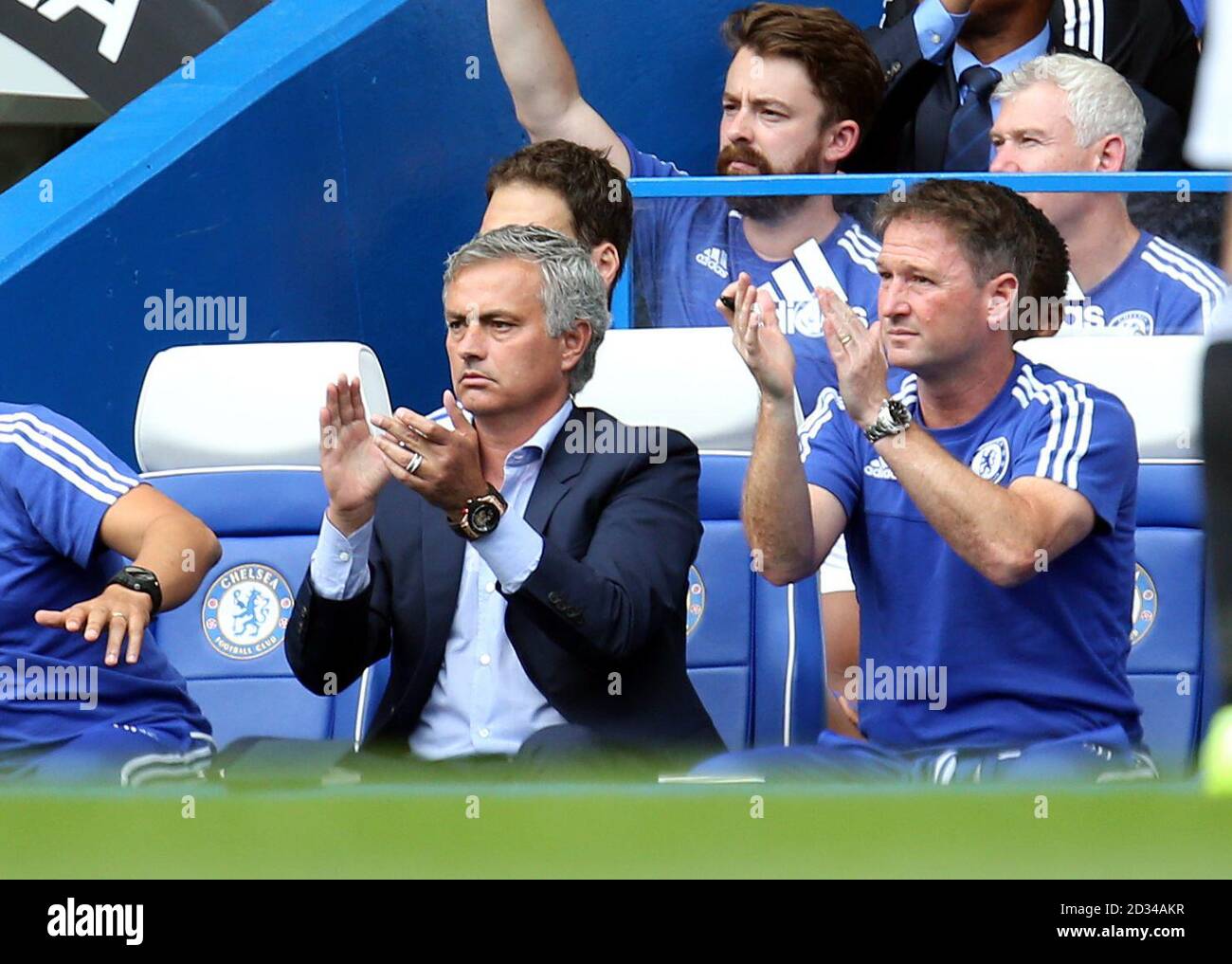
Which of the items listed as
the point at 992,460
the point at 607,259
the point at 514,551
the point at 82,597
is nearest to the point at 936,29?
→ the point at 607,259

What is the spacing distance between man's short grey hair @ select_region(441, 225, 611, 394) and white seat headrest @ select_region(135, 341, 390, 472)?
380 mm

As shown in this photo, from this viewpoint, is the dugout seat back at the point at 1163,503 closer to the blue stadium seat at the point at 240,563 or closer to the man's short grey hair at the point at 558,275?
the man's short grey hair at the point at 558,275

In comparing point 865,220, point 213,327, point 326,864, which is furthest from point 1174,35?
point 326,864

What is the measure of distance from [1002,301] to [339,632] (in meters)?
1.01

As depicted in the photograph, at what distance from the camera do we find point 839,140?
4012 mm

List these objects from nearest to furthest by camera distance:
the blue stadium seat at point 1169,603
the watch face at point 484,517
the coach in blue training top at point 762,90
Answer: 1. the watch face at point 484,517
2. the blue stadium seat at point 1169,603
3. the coach in blue training top at point 762,90

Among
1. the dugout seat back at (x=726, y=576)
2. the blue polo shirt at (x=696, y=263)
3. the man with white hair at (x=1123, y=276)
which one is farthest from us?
the blue polo shirt at (x=696, y=263)

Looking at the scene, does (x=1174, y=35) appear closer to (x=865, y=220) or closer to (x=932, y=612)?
(x=865, y=220)

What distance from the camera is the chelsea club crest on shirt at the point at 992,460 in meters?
2.76

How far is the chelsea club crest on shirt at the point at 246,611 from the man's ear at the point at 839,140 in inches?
55.4

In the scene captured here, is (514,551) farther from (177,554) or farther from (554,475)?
(177,554)

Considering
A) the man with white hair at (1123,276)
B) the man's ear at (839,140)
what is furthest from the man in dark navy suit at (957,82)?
the man with white hair at (1123,276)

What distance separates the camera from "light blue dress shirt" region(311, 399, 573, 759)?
8.94ft
